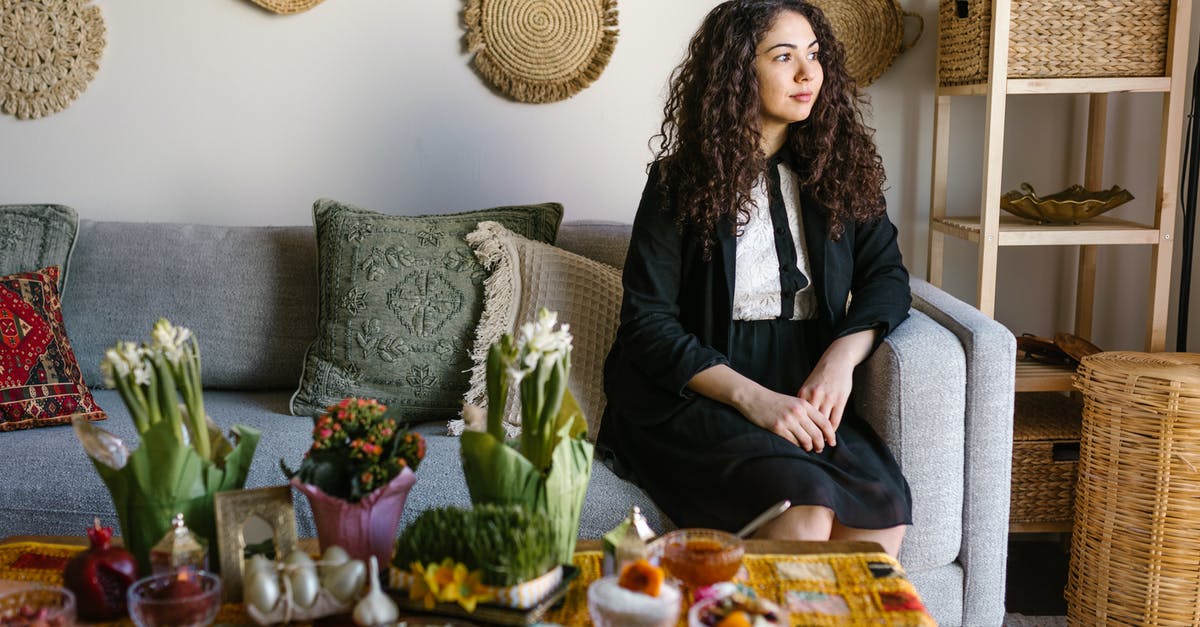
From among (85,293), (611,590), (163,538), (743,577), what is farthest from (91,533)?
(85,293)

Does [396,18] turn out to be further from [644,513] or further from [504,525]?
[504,525]

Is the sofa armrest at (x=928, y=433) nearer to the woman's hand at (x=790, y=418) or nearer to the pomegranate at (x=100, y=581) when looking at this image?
the woman's hand at (x=790, y=418)

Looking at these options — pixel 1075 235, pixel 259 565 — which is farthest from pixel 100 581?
pixel 1075 235

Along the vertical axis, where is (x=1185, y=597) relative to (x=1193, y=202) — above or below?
below

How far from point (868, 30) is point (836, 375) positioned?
1102 millimetres

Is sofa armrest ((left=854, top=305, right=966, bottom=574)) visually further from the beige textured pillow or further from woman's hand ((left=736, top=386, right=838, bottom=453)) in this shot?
the beige textured pillow

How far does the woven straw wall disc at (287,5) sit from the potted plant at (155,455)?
151cm

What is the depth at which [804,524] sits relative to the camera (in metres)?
1.66

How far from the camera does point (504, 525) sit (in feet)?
3.85

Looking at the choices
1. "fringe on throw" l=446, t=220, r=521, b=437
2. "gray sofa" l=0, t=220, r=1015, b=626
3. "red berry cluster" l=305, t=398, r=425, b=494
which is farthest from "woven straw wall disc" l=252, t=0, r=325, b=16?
"red berry cluster" l=305, t=398, r=425, b=494

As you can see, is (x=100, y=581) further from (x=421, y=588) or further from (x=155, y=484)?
(x=421, y=588)

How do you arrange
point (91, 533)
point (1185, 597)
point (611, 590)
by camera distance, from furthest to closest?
point (1185, 597), point (91, 533), point (611, 590)

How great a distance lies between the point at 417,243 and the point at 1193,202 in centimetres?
162

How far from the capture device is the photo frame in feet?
4.07
